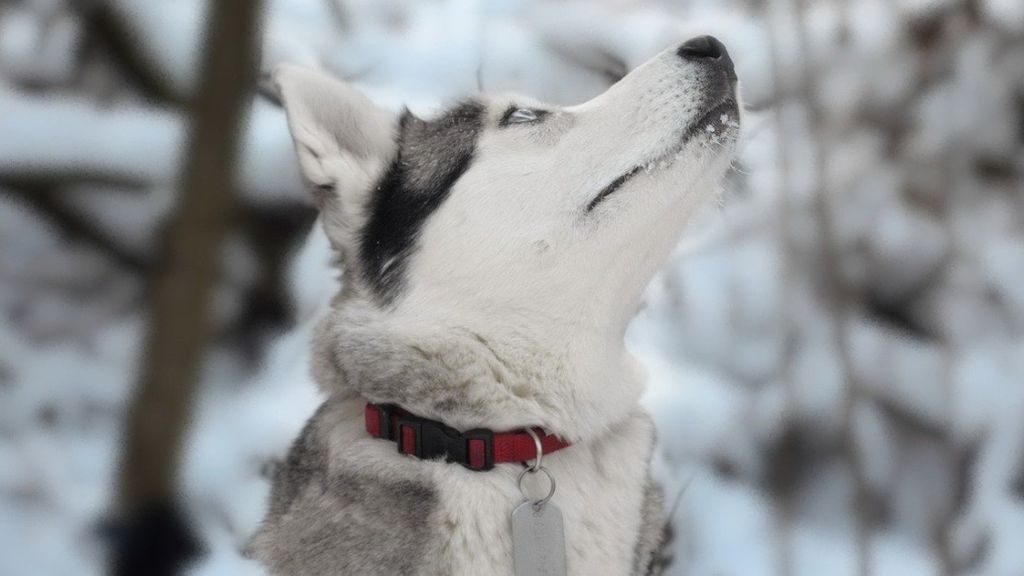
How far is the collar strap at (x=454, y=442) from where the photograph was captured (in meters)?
1.13

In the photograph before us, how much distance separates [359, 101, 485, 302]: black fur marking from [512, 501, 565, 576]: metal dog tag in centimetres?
38

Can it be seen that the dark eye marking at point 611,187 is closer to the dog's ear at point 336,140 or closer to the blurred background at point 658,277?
the dog's ear at point 336,140

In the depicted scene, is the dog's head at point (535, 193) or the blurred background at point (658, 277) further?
the blurred background at point (658, 277)

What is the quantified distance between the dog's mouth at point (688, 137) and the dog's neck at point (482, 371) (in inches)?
8.3

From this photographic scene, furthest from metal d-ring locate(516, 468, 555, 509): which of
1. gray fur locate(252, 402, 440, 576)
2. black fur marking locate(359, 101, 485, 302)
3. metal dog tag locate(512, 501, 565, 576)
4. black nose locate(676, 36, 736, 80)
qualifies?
black nose locate(676, 36, 736, 80)

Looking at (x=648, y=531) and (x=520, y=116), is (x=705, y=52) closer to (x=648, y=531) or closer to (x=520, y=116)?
(x=520, y=116)

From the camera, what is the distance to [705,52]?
3.93 ft

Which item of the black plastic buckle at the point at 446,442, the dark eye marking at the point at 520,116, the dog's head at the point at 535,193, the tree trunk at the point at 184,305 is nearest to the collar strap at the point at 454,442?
the black plastic buckle at the point at 446,442

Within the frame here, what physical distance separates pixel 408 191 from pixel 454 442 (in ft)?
1.32

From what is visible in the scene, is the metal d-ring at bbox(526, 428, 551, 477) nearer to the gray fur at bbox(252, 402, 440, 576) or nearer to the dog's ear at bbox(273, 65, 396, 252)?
the gray fur at bbox(252, 402, 440, 576)

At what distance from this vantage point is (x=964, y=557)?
6.18 ft

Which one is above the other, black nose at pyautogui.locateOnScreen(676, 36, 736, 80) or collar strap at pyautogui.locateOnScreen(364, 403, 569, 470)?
black nose at pyautogui.locateOnScreen(676, 36, 736, 80)

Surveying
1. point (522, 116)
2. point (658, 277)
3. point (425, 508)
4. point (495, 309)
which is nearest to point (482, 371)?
point (495, 309)

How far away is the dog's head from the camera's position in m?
1.17
